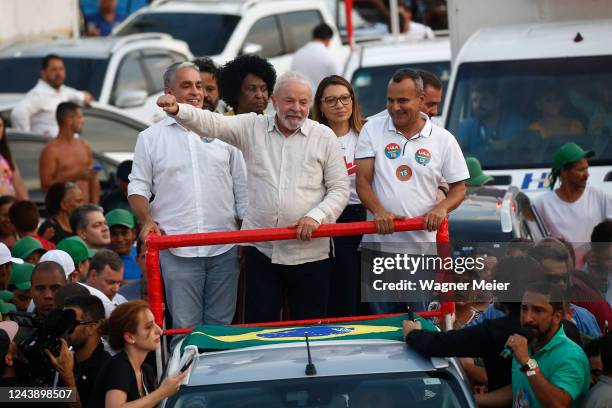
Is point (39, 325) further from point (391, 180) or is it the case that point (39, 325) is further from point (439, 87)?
point (439, 87)

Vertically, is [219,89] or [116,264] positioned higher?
[219,89]

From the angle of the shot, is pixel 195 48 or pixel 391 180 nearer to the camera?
pixel 391 180

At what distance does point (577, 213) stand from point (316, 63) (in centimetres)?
827

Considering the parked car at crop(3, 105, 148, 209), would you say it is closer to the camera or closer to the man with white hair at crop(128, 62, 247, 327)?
the man with white hair at crop(128, 62, 247, 327)

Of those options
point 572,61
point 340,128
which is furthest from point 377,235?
point 572,61

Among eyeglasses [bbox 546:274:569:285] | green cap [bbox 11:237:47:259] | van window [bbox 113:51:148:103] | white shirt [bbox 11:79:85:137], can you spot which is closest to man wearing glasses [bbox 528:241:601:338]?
eyeglasses [bbox 546:274:569:285]

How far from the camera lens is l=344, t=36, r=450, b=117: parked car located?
57.0ft

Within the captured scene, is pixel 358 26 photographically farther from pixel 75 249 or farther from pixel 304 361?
pixel 304 361

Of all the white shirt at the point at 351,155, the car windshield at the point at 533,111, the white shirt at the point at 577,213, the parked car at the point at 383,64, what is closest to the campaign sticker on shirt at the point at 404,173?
the white shirt at the point at 351,155

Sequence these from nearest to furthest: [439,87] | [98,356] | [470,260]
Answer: [98,356] < [470,260] < [439,87]

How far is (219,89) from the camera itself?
9.59 meters

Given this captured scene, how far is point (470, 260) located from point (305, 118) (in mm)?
1205

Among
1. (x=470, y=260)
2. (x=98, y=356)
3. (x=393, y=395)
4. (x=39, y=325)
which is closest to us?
(x=393, y=395)

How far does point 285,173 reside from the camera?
8180 mm
